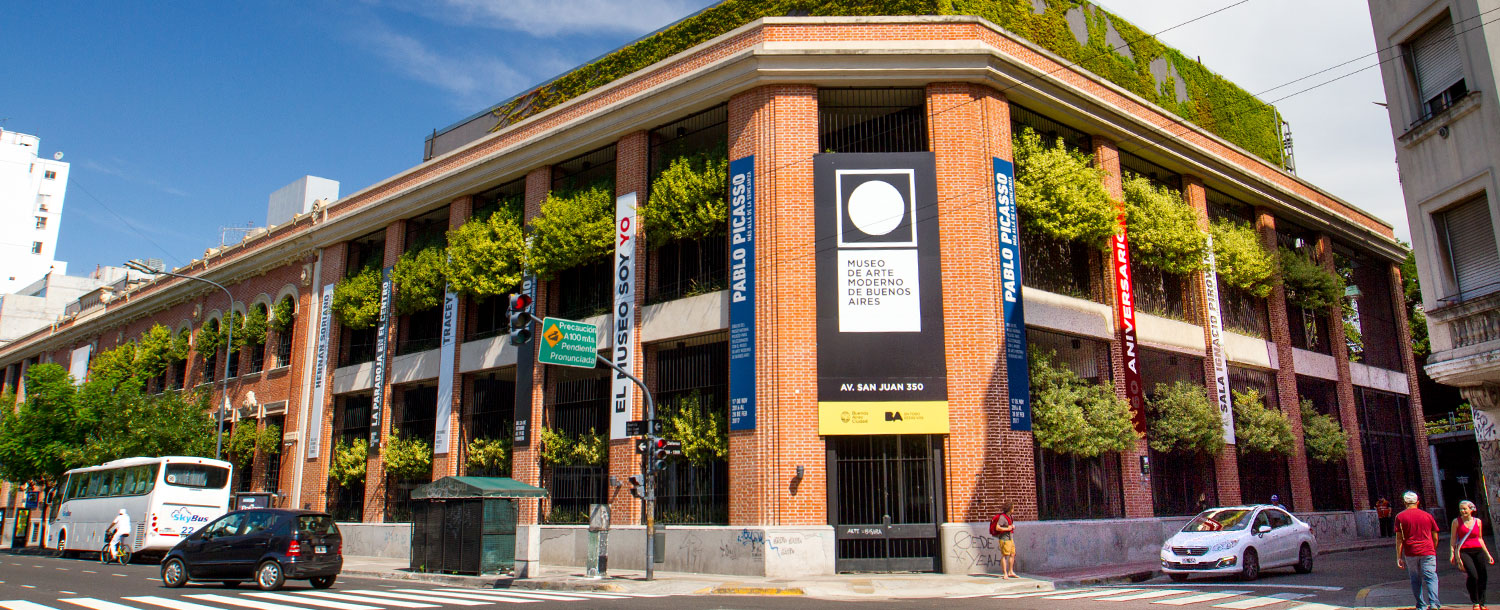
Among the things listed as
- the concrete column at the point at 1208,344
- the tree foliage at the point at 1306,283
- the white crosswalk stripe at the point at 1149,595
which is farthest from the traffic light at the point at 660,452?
the tree foliage at the point at 1306,283

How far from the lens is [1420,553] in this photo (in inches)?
483

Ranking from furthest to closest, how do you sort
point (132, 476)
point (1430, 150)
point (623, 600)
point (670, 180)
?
point (132, 476), point (670, 180), point (1430, 150), point (623, 600)

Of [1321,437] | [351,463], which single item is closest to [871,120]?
[1321,437]

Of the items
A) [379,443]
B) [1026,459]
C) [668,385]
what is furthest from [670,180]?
[379,443]

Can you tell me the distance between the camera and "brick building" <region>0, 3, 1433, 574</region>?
20812 mm

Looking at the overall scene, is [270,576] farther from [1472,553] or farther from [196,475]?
[1472,553]

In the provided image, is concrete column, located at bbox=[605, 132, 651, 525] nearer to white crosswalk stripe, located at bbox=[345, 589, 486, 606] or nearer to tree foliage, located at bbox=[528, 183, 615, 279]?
tree foliage, located at bbox=[528, 183, 615, 279]

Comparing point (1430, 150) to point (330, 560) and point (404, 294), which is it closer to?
point (330, 560)

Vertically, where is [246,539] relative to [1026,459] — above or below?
below

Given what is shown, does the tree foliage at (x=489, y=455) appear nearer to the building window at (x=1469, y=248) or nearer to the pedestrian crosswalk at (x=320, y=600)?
the pedestrian crosswalk at (x=320, y=600)

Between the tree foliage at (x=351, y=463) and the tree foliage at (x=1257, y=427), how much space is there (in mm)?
27355

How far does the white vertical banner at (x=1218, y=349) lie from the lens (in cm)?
2714

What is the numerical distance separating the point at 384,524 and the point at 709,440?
13.7 metres

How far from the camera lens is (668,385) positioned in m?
24.2
